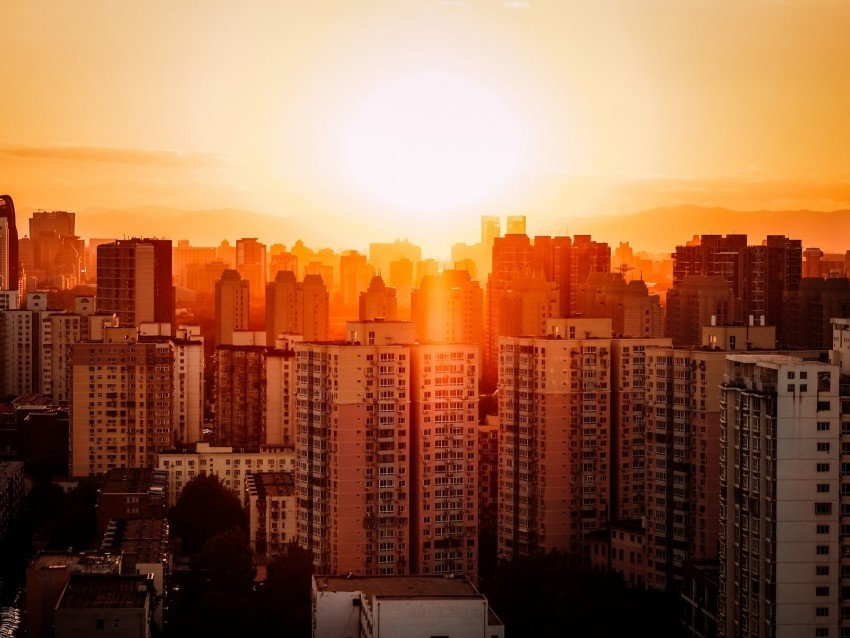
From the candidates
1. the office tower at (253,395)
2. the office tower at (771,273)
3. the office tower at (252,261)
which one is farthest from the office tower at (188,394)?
the office tower at (252,261)

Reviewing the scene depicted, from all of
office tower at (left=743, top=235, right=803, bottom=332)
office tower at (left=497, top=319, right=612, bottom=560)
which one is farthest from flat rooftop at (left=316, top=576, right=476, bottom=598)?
office tower at (left=743, top=235, right=803, bottom=332)

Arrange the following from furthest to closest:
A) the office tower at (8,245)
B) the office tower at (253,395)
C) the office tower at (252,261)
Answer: the office tower at (252,261) < the office tower at (8,245) < the office tower at (253,395)

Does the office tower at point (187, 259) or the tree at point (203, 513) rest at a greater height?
the office tower at point (187, 259)

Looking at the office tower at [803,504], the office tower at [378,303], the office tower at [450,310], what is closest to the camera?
the office tower at [803,504]

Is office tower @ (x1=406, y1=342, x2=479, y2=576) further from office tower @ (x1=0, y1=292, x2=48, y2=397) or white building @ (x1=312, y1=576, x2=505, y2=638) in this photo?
office tower @ (x1=0, y1=292, x2=48, y2=397)

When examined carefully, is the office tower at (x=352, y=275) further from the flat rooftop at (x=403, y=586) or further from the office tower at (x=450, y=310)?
the flat rooftop at (x=403, y=586)

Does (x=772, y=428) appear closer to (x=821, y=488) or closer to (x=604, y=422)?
(x=821, y=488)

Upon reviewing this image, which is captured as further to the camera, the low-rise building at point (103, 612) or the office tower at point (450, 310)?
the office tower at point (450, 310)
